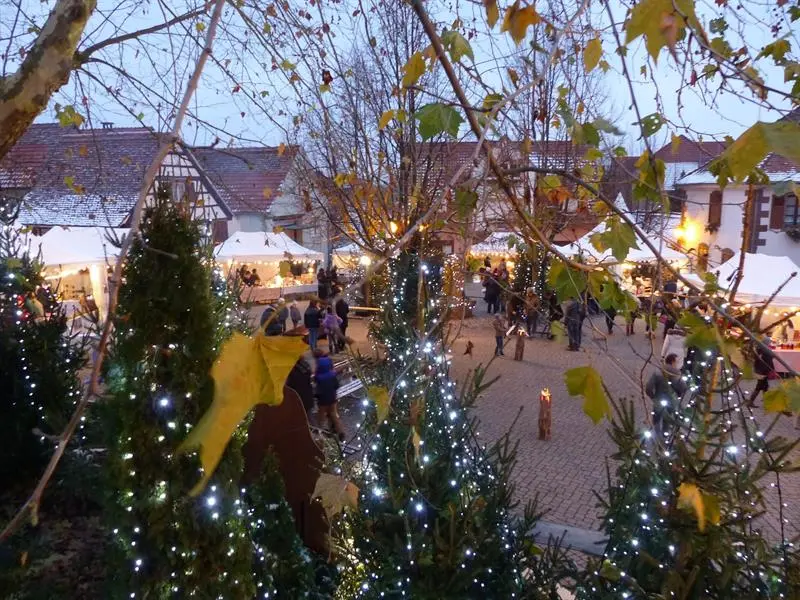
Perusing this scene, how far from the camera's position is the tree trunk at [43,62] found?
2.33 m

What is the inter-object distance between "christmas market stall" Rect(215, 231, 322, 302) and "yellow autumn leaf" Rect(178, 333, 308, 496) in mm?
13880

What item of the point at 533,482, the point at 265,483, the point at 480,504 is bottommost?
the point at 533,482

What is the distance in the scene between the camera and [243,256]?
18.7 meters

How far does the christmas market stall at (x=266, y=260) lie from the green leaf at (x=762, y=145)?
1373 centimetres

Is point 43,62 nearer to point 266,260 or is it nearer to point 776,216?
point 266,260

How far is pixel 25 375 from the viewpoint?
6.03 metres

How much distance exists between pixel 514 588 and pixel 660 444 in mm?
1340

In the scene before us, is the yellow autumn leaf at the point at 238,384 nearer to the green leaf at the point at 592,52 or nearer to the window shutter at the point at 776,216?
the green leaf at the point at 592,52

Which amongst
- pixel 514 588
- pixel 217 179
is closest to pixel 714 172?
pixel 514 588

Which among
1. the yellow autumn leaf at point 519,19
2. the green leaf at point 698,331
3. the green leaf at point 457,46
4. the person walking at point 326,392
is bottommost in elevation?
the person walking at point 326,392

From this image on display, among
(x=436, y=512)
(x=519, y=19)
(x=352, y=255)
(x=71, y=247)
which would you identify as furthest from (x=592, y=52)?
(x=352, y=255)

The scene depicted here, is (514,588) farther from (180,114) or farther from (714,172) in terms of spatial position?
(180,114)

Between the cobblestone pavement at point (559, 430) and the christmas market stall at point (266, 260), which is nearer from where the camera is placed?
the cobblestone pavement at point (559, 430)

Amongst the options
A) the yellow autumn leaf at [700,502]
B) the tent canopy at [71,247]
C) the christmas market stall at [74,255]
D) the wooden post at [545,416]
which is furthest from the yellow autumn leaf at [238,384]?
the tent canopy at [71,247]
